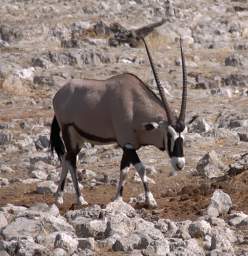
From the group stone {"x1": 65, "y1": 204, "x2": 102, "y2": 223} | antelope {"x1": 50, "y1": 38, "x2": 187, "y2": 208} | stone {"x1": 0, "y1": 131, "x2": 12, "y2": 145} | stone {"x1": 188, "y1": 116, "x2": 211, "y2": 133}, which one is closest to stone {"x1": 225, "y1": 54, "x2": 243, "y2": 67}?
stone {"x1": 188, "y1": 116, "x2": 211, "y2": 133}

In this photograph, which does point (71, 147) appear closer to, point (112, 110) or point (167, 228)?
point (112, 110)

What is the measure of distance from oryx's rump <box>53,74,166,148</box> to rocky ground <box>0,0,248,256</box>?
1002 millimetres

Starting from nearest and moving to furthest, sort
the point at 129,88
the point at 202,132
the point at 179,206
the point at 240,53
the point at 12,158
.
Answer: the point at 179,206, the point at 129,88, the point at 12,158, the point at 202,132, the point at 240,53

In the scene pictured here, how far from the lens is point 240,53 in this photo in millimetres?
35406

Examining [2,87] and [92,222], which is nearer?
[92,222]

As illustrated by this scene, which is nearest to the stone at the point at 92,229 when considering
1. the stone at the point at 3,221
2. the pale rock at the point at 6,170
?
the stone at the point at 3,221

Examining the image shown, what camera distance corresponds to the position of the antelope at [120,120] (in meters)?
14.0

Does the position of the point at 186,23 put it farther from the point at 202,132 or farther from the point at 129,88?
the point at 129,88

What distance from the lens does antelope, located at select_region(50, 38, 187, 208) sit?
13977mm

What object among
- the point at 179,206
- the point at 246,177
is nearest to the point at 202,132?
the point at 246,177

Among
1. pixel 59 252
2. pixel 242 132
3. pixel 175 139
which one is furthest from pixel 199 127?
pixel 59 252

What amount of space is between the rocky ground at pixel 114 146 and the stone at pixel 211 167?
0.03 meters

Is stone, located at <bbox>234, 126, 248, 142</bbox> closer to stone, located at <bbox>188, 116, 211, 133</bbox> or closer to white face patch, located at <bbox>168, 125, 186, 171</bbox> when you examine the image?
stone, located at <bbox>188, 116, 211, 133</bbox>

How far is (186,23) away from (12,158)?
885 inches
